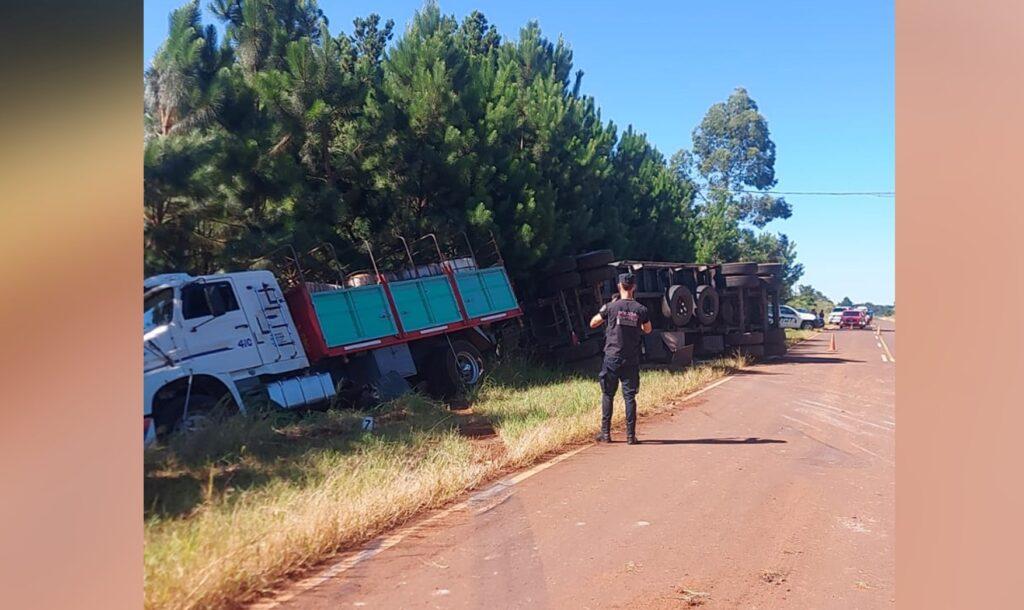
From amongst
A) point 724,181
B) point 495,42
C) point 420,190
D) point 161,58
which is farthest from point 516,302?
point 161,58

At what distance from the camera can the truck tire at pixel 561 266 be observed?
1577 cm

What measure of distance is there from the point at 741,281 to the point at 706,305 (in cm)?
156

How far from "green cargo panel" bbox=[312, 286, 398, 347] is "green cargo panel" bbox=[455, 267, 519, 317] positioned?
1.95 meters

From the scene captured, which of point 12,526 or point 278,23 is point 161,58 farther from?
point 278,23

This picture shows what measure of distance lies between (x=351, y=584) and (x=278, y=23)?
767cm

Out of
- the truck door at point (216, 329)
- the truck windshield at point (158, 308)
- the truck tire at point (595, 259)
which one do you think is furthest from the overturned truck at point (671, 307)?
the truck windshield at point (158, 308)

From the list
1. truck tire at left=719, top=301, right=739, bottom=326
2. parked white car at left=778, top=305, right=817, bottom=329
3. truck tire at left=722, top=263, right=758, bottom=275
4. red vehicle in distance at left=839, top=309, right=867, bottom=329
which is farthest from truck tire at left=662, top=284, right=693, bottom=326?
red vehicle in distance at left=839, top=309, right=867, bottom=329

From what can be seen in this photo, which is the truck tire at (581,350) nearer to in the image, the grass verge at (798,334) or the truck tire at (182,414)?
the truck tire at (182,414)

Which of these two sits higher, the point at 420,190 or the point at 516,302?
the point at 420,190

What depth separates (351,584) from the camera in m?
4.30

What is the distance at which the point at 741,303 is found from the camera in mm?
19297

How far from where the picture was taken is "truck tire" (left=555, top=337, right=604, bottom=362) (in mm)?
15169

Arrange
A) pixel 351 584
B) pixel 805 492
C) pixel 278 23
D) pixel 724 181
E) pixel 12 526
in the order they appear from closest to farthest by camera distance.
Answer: pixel 12 526 < pixel 351 584 < pixel 805 492 < pixel 278 23 < pixel 724 181

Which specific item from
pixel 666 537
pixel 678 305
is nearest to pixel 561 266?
pixel 678 305
